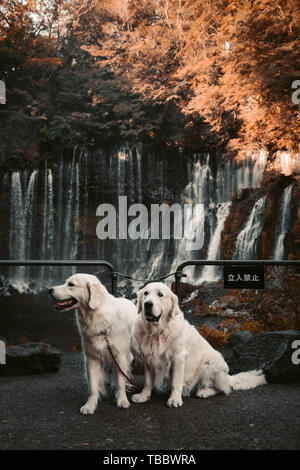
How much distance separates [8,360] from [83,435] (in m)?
1.89

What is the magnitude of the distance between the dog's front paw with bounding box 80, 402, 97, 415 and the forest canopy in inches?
498

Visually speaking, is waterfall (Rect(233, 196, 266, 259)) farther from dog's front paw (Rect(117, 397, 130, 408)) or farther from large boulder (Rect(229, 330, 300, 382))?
dog's front paw (Rect(117, 397, 130, 408))

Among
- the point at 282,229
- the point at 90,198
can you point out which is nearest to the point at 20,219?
the point at 90,198

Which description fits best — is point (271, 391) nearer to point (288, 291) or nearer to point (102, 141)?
point (288, 291)

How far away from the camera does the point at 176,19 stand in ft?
52.4

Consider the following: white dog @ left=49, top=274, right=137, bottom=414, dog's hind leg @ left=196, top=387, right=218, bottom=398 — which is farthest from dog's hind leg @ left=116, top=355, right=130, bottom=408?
dog's hind leg @ left=196, top=387, right=218, bottom=398

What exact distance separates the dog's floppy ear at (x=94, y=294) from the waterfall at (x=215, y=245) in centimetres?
1201

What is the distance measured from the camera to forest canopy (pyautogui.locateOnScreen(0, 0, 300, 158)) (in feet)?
45.3

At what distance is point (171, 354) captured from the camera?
10.8ft
